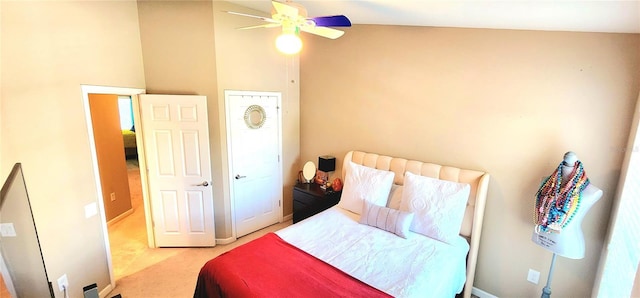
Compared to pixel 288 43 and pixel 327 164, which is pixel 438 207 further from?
pixel 288 43

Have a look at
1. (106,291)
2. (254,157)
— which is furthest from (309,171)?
(106,291)

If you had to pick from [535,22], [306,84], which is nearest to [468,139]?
[535,22]

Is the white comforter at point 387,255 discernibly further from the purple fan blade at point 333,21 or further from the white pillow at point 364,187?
the purple fan blade at point 333,21

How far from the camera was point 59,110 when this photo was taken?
2.32 m

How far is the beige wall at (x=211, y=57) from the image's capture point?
3.19 meters

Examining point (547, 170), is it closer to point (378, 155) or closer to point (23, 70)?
point (378, 155)

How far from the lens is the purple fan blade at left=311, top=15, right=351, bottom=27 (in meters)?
1.92

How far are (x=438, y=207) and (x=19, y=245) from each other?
10.3 feet

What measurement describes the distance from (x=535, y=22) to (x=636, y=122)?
1014 millimetres

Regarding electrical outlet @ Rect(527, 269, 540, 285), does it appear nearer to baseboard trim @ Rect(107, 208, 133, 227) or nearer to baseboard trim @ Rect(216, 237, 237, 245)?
baseboard trim @ Rect(216, 237, 237, 245)

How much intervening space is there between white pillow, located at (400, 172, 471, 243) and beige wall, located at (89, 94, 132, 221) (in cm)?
413

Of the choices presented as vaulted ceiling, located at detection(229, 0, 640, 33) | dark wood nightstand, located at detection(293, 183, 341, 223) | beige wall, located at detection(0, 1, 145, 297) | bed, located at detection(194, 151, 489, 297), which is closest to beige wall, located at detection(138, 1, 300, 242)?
beige wall, located at detection(0, 1, 145, 297)

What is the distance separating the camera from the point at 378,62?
10.9 feet

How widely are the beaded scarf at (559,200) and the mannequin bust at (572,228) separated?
0.7 inches
